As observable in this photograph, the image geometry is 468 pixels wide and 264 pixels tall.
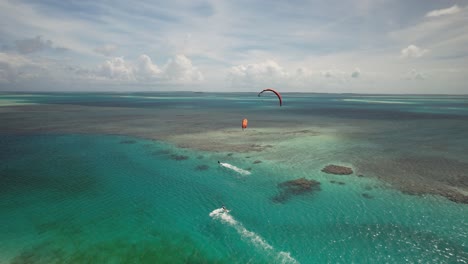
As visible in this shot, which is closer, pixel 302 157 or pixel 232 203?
pixel 232 203

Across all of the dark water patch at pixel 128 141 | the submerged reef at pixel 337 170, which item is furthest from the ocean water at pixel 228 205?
the dark water patch at pixel 128 141

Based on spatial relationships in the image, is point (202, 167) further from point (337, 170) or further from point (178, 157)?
point (337, 170)

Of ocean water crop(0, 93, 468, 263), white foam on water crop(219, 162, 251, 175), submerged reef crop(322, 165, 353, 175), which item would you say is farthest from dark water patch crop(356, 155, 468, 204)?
white foam on water crop(219, 162, 251, 175)

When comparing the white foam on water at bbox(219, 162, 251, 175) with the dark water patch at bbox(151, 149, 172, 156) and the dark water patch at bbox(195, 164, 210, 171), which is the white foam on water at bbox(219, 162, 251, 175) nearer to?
the dark water patch at bbox(195, 164, 210, 171)

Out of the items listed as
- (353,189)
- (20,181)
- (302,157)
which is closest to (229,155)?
(302,157)

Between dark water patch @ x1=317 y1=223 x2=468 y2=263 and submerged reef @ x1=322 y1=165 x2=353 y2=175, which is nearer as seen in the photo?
dark water patch @ x1=317 y1=223 x2=468 y2=263

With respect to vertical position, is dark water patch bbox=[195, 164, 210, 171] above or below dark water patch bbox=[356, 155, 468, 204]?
below

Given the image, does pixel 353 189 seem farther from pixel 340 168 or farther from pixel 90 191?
pixel 90 191

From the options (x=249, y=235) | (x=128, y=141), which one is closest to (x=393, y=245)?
(x=249, y=235)
